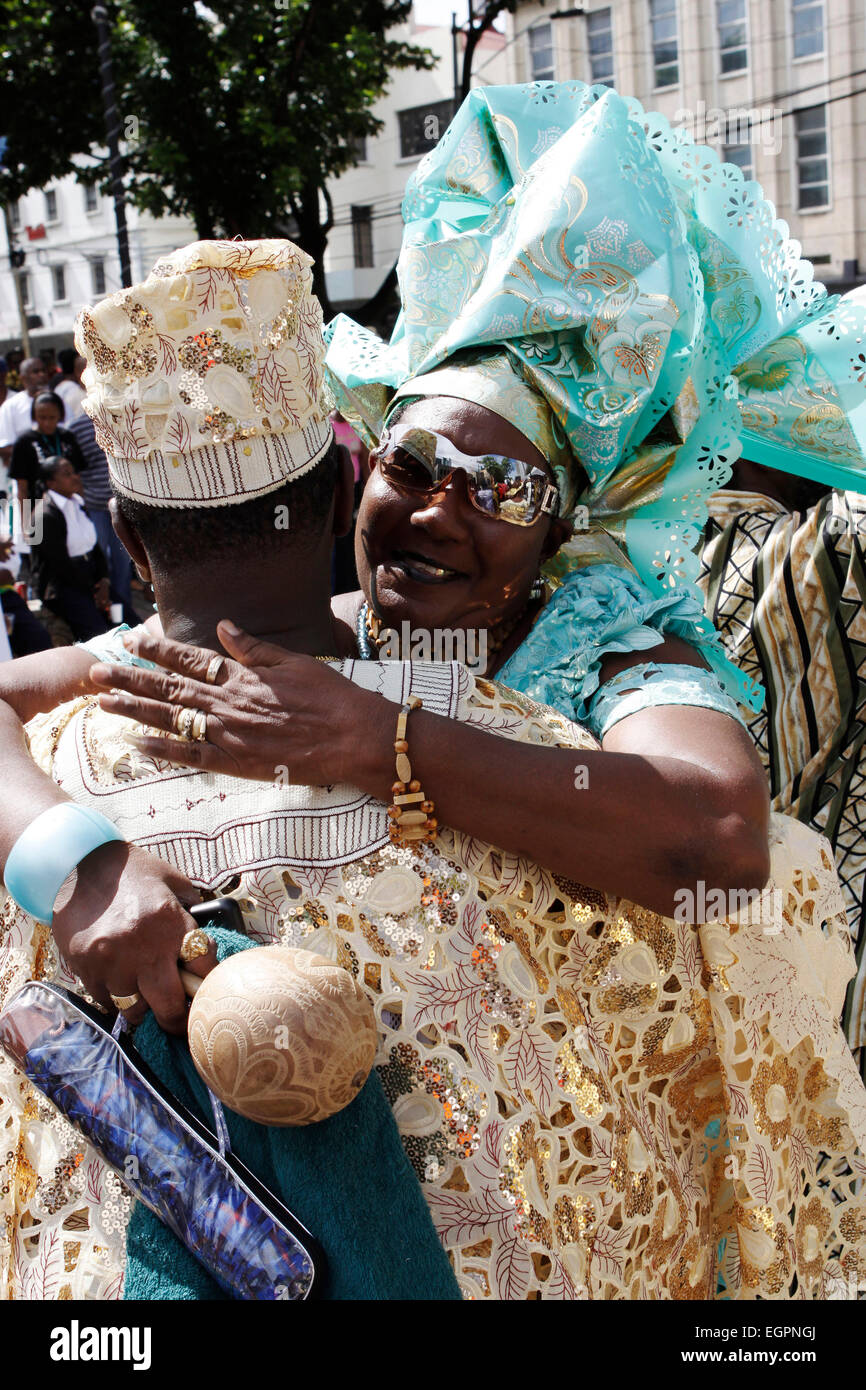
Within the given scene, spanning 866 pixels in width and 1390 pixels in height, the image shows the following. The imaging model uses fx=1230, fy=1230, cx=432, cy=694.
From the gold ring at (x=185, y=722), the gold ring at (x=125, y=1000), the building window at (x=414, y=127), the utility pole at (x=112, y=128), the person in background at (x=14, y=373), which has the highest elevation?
the building window at (x=414, y=127)

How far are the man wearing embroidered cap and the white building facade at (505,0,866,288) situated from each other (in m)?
24.8

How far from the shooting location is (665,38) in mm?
27531

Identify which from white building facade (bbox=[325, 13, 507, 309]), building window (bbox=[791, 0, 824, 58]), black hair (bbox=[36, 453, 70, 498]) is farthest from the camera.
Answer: white building facade (bbox=[325, 13, 507, 309])

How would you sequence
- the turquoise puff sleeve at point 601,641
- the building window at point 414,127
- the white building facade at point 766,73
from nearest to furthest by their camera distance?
the turquoise puff sleeve at point 601,641 < the white building facade at point 766,73 < the building window at point 414,127

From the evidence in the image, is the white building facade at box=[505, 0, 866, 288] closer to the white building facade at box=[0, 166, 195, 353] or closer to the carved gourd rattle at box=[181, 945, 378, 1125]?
the white building facade at box=[0, 166, 195, 353]

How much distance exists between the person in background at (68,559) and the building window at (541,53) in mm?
23511

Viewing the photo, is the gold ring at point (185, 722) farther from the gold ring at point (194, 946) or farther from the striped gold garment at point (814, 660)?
the striped gold garment at point (814, 660)

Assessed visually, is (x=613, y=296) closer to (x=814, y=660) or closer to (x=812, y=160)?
(x=814, y=660)

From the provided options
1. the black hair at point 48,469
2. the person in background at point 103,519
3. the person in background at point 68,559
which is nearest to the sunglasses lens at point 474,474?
the person in background at point 68,559

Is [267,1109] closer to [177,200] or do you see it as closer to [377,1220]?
[377,1220]

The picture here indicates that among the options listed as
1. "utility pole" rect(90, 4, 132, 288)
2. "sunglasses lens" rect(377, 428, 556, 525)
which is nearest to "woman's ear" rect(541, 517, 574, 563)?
"sunglasses lens" rect(377, 428, 556, 525)

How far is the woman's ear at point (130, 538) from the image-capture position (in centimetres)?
165

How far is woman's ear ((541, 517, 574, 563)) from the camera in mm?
2451
